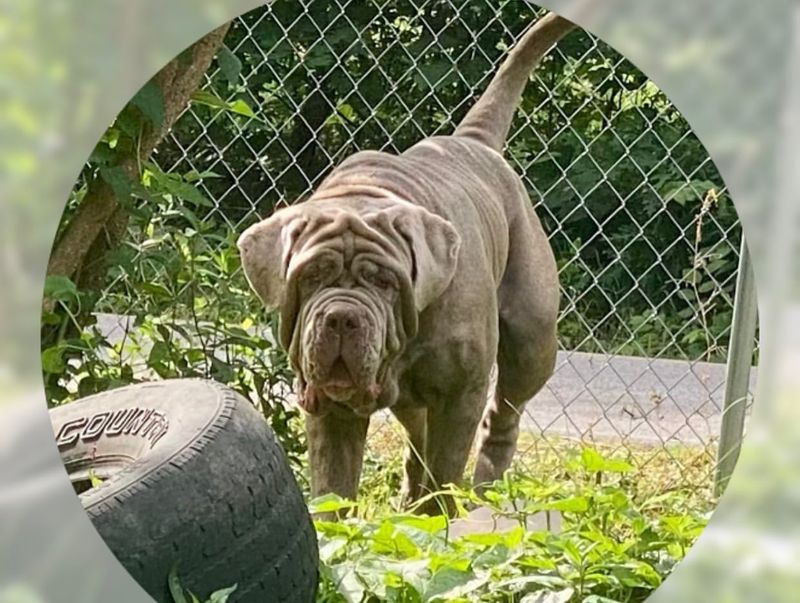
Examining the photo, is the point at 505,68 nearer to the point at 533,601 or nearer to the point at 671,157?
the point at 671,157

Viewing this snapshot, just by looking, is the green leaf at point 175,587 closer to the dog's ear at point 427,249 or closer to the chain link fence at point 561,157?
the dog's ear at point 427,249

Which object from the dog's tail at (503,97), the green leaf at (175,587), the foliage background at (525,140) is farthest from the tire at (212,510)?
the foliage background at (525,140)

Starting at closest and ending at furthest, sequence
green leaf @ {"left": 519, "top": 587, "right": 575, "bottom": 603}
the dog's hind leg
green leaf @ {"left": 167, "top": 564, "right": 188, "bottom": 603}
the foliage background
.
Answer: green leaf @ {"left": 167, "top": 564, "right": 188, "bottom": 603} → green leaf @ {"left": 519, "top": 587, "right": 575, "bottom": 603} → the dog's hind leg → the foliage background

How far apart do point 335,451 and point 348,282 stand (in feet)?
1.06

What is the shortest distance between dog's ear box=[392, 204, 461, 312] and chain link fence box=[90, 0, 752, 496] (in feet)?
2.95

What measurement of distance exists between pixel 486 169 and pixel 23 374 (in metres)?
1.01

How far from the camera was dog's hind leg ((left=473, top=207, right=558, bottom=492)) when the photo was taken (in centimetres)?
192

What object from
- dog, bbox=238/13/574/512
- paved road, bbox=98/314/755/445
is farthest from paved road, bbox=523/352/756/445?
dog, bbox=238/13/574/512

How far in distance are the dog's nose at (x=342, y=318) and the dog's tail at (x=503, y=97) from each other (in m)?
0.60

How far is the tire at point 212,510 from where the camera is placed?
1186mm

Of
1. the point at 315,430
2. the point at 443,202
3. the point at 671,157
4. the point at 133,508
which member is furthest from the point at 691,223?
the point at 133,508

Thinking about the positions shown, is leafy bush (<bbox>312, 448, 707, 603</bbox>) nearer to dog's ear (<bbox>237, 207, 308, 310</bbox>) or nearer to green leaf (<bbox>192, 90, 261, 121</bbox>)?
dog's ear (<bbox>237, 207, 308, 310</bbox>)

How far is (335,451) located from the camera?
1744mm

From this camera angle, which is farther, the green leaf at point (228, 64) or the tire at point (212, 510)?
the green leaf at point (228, 64)
